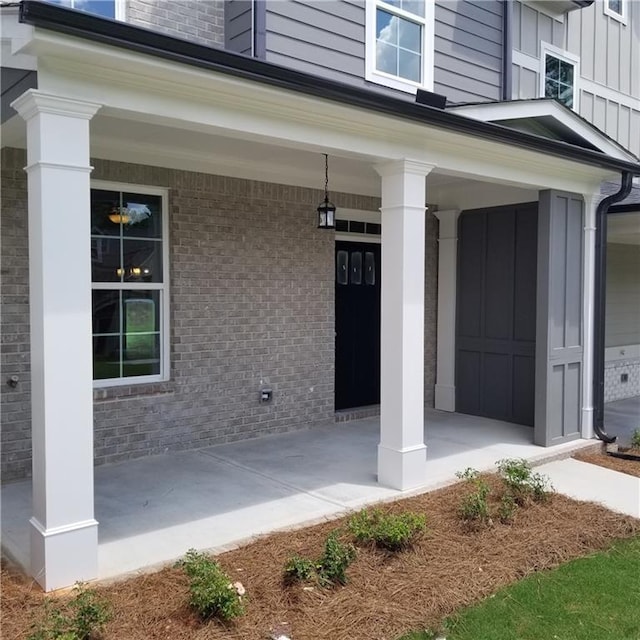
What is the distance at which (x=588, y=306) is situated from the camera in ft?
23.2

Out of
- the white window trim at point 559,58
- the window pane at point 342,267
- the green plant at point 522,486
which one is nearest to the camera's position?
the green plant at point 522,486

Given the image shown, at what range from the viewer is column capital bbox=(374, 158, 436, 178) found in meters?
5.13

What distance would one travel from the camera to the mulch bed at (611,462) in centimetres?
634

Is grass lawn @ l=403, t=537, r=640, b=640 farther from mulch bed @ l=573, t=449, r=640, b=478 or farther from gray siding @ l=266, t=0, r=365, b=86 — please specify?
gray siding @ l=266, t=0, r=365, b=86

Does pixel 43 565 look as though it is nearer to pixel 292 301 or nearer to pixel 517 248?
pixel 292 301

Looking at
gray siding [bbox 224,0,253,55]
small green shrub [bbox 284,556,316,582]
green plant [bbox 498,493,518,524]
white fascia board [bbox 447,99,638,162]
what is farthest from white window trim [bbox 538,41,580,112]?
small green shrub [bbox 284,556,316,582]

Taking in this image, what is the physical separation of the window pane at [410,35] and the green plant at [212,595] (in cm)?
602

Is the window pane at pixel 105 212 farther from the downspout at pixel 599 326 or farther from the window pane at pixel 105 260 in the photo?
the downspout at pixel 599 326

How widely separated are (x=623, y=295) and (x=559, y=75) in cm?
369

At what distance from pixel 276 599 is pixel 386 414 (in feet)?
7.08

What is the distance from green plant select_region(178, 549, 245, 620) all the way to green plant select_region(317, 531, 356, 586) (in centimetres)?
52

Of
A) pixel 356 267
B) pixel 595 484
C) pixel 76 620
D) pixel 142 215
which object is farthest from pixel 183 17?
pixel 595 484

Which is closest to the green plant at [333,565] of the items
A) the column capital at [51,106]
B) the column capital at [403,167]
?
the column capital at [51,106]

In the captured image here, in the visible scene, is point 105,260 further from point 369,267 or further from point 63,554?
point 369,267
